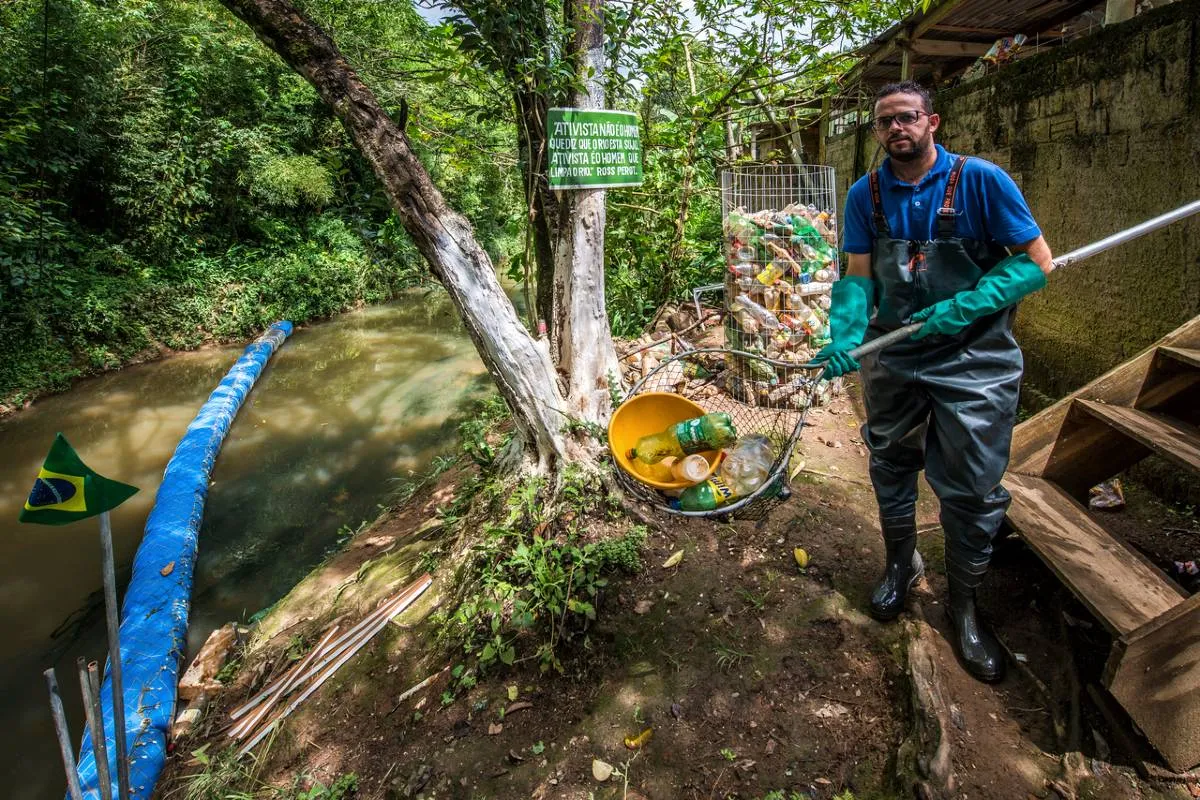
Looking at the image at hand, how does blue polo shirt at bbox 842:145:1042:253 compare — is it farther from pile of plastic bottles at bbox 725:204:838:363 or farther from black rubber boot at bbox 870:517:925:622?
pile of plastic bottles at bbox 725:204:838:363

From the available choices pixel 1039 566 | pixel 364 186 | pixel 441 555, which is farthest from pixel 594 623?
pixel 364 186

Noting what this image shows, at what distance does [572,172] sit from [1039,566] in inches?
108

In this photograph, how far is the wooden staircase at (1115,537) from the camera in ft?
5.12

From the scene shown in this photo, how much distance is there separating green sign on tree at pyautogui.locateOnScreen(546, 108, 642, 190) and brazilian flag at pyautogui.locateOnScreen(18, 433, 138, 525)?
7.57 ft

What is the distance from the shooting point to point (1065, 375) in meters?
3.82

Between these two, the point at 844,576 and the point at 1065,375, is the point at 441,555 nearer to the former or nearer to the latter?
the point at 844,576

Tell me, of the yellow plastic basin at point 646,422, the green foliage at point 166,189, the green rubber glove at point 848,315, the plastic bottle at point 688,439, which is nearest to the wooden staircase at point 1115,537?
the green rubber glove at point 848,315

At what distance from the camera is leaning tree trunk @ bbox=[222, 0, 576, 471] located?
8.95 feet

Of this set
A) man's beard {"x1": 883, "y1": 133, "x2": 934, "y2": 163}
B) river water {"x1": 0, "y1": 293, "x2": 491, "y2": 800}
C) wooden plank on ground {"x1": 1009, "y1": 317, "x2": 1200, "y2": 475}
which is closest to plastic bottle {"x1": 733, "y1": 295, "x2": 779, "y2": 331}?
wooden plank on ground {"x1": 1009, "y1": 317, "x2": 1200, "y2": 475}

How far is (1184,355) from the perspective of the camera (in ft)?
7.00

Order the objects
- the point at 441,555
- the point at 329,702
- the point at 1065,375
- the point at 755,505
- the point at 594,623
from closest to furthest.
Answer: the point at 594,623, the point at 329,702, the point at 755,505, the point at 441,555, the point at 1065,375

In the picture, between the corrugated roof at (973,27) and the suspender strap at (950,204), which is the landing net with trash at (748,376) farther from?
the corrugated roof at (973,27)

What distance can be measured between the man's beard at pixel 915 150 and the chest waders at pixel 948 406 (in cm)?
11

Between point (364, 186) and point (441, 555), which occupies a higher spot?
point (364, 186)
